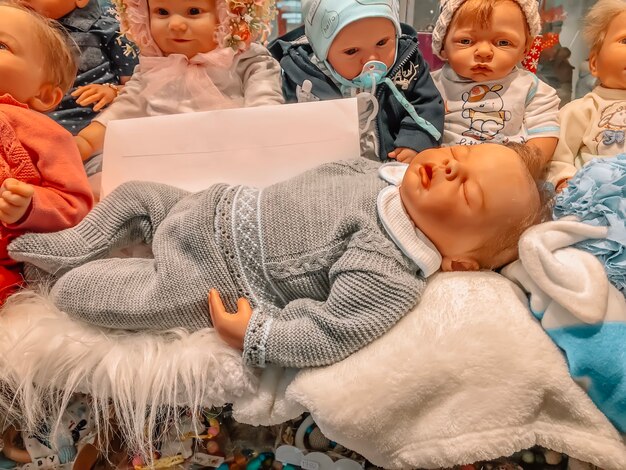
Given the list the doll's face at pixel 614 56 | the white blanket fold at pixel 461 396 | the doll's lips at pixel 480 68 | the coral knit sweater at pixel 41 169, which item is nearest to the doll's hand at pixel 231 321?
the white blanket fold at pixel 461 396

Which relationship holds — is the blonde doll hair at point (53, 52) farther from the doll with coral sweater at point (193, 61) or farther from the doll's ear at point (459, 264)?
the doll's ear at point (459, 264)

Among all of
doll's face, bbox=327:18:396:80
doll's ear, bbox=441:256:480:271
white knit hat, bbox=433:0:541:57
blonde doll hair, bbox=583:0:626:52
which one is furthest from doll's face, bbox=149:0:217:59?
blonde doll hair, bbox=583:0:626:52

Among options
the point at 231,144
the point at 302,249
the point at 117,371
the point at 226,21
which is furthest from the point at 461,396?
the point at 226,21

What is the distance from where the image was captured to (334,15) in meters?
1.17

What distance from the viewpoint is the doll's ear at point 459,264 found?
0.90 meters

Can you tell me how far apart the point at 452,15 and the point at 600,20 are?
15.9 inches

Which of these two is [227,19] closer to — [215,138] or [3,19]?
[215,138]

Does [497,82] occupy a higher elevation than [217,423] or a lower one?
higher

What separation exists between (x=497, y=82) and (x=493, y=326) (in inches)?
30.0

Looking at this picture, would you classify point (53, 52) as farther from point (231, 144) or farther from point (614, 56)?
point (614, 56)

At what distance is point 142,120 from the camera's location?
121cm

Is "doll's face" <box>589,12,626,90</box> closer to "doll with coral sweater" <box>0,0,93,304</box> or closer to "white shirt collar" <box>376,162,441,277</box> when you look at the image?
"white shirt collar" <box>376,162,441,277</box>

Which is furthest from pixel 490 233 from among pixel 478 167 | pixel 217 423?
pixel 217 423

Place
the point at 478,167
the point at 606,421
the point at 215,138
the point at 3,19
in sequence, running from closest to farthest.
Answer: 1. the point at 606,421
2. the point at 478,167
3. the point at 3,19
4. the point at 215,138
